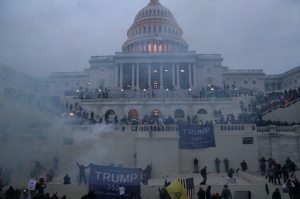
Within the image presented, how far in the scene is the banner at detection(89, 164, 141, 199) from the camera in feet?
40.8

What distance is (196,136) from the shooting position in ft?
68.4

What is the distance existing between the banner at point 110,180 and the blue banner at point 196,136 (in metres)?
8.72

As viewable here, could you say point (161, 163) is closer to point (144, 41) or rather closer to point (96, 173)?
point (96, 173)

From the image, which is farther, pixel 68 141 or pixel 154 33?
pixel 154 33

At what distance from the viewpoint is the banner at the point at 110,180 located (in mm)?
12422

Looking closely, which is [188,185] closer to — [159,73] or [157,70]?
[159,73]

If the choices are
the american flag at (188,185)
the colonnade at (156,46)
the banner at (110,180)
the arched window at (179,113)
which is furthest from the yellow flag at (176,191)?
the colonnade at (156,46)

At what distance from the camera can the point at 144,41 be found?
8394 centimetres

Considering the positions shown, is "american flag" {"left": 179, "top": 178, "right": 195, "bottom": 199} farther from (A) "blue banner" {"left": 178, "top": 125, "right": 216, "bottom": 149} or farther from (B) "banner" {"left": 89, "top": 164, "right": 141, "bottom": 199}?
(A) "blue banner" {"left": 178, "top": 125, "right": 216, "bottom": 149}

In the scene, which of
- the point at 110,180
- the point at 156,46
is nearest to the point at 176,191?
the point at 110,180

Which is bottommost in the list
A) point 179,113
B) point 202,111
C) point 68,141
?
point 68,141

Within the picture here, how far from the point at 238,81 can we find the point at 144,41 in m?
34.4

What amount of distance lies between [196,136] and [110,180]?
1026 centimetres

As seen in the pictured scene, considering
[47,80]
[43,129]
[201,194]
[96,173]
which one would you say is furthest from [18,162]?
[47,80]
